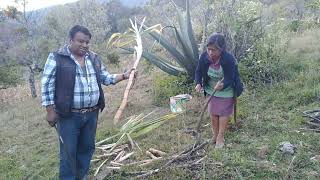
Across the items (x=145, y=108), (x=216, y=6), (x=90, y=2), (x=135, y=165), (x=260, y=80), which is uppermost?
(x=90, y=2)

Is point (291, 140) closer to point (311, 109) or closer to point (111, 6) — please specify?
point (311, 109)

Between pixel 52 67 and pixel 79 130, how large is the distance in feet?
2.19

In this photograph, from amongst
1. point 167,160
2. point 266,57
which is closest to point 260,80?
point 266,57

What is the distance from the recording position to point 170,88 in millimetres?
6613

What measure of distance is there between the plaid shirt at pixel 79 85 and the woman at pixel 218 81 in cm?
114

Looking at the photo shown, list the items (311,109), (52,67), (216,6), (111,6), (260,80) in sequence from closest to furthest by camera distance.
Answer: (52,67) → (311,109) → (260,80) → (216,6) → (111,6)

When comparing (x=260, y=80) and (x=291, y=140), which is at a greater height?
(x=260, y=80)

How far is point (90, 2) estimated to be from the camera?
56.6 feet

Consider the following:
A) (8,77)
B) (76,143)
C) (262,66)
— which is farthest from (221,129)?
(8,77)

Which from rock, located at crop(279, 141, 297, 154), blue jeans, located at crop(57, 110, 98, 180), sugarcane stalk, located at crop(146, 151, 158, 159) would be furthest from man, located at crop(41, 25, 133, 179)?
rock, located at crop(279, 141, 297, 154)

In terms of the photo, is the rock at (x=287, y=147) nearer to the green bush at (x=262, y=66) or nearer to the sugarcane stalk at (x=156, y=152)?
the sugarcane stalk at (x=156, y=152)

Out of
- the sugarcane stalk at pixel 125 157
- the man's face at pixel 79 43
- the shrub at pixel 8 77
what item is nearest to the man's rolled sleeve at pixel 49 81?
the man's face at pixel 79 43

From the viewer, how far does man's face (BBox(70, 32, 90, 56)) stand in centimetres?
346

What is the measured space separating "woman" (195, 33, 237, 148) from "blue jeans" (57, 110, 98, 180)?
118cm
